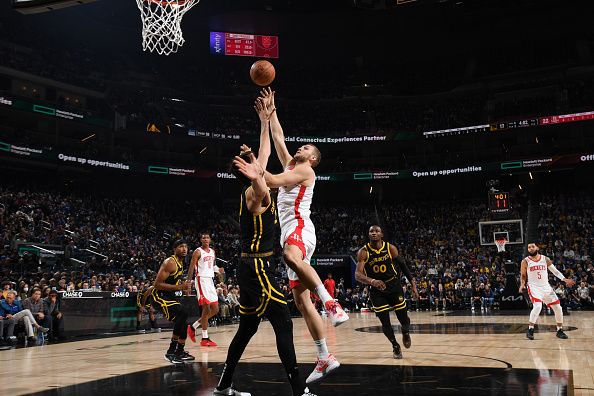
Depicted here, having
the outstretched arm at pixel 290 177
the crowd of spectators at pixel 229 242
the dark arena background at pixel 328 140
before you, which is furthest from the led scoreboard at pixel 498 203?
the outstretched arm at pixel 290 177

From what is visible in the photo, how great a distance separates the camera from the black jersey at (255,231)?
196 inches

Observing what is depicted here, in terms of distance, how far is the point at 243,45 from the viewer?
1286 inches

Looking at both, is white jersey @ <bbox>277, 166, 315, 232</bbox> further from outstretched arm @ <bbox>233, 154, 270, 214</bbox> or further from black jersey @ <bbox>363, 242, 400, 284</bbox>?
black jersey @ <bbox>363, 242, 400, 284</bbox>

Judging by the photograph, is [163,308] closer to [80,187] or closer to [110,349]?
[110,349]

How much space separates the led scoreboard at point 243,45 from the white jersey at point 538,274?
2437 centimetres

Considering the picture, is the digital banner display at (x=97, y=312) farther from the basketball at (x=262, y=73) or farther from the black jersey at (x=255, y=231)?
the black jersey at (x=255, y=231)

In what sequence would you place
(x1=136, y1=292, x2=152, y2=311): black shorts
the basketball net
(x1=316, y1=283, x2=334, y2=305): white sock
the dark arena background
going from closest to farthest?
(x1=316, y1=283, x2=334, y2=305): white sock < (x1=136, y1=292, x2=152, y2=311): black shorts < the basketball net < the dark arena background

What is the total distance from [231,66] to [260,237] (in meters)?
33.3

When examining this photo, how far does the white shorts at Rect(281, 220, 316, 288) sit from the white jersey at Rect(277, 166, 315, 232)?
3 cm

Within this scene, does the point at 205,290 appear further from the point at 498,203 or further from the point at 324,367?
the point at 498,203

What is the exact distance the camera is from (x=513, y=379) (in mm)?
5512

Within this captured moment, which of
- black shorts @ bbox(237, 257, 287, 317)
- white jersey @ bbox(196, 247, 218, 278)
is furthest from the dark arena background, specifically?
black shorts @ bbox(237, 257, 287, 317)

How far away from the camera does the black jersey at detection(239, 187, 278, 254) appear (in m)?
4.98

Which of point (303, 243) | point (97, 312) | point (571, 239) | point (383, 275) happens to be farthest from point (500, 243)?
point (303, 243)
